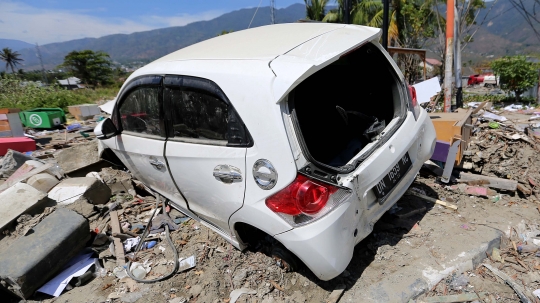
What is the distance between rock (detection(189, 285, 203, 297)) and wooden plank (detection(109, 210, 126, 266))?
85 cm

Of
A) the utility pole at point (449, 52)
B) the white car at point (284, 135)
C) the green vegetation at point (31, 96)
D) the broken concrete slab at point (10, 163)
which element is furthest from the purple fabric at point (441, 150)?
the green vegetation at point (31, 96)

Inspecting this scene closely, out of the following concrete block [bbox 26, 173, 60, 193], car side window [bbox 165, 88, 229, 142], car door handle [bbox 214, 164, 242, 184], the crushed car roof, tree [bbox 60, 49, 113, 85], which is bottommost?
concrete block [bbox 26, 173, 60, 193]

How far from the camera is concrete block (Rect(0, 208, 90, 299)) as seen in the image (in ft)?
8.28

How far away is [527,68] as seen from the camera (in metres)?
10.8

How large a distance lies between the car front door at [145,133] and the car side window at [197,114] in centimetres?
19

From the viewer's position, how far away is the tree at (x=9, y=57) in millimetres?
74188

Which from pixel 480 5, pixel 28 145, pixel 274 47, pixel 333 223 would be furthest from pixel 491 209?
pixel 480 5

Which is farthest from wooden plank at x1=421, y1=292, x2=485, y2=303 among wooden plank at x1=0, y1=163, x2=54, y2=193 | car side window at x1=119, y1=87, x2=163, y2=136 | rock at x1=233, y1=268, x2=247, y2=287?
wooden plank at x1=0, y1=163, x2=54, y2=193

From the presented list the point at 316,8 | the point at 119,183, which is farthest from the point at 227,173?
the point at 316,8

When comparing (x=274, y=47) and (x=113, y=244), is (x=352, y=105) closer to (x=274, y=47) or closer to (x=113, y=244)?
(x=274, y=47)

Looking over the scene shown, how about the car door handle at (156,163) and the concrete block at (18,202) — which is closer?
the car door handle at (156,163)

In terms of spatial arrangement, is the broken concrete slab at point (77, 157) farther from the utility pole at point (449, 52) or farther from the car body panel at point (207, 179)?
the utility pole at point (449, 52)

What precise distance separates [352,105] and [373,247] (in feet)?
4.32

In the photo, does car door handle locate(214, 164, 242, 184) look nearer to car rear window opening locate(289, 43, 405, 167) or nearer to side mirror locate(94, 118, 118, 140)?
car rear window opening locate(289, 43, 405, 167)
